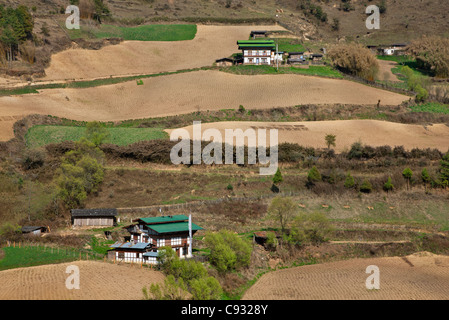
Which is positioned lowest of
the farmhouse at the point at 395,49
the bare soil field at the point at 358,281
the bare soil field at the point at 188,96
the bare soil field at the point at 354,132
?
the bare soil field at the point at 358,281

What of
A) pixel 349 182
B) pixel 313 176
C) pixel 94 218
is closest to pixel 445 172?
pixel 349 182

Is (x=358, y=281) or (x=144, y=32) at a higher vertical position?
(x=144, y=32)

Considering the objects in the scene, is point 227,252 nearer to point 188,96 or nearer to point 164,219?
point 164,219

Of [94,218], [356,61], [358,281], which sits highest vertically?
[356,61]

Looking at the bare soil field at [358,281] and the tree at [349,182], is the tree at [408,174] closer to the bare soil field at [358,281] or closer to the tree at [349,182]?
the tree at [349,182]

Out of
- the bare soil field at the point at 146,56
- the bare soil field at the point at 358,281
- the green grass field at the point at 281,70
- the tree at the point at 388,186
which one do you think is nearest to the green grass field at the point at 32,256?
the bare soil field at the point at 358,281

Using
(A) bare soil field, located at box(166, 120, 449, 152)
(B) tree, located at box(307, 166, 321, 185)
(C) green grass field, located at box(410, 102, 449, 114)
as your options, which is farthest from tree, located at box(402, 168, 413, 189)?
(C) green grass field, located at box(410, 102, 449, 114)

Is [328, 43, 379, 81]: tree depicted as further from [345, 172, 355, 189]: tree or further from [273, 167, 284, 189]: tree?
[273, 167, 284, 189]: tree
